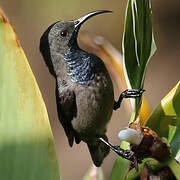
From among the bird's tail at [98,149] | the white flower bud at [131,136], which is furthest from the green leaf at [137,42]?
the bird's tail at [98,149]

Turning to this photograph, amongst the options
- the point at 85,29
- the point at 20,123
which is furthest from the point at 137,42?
the point at 85,29

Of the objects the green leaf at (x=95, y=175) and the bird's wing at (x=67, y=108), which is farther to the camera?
the bird's wing at (x=67, y=108)

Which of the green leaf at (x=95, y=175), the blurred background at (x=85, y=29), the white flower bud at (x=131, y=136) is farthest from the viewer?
the blurred background at (x=85, y=29)

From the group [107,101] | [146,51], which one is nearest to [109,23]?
[107,101]

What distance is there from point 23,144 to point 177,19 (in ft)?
10.3

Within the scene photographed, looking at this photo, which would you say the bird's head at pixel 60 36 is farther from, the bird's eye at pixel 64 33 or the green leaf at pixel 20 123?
the green leaf at pixel 20 123

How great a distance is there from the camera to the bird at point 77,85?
1.63 meters

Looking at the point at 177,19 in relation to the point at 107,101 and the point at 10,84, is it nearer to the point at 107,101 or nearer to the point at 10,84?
the point at 107,101

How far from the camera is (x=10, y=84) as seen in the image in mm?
967

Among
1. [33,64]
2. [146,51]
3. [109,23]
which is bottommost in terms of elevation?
[33,64]

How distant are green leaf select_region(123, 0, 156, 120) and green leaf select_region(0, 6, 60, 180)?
0.18 metres

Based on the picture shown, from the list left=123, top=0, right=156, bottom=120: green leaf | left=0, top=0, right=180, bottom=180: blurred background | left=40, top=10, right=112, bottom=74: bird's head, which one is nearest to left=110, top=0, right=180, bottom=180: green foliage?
left=123, top=0, right=156, bottom=120: green leaf

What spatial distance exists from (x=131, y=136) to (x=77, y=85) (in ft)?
2.59

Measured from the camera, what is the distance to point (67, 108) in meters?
1.65
